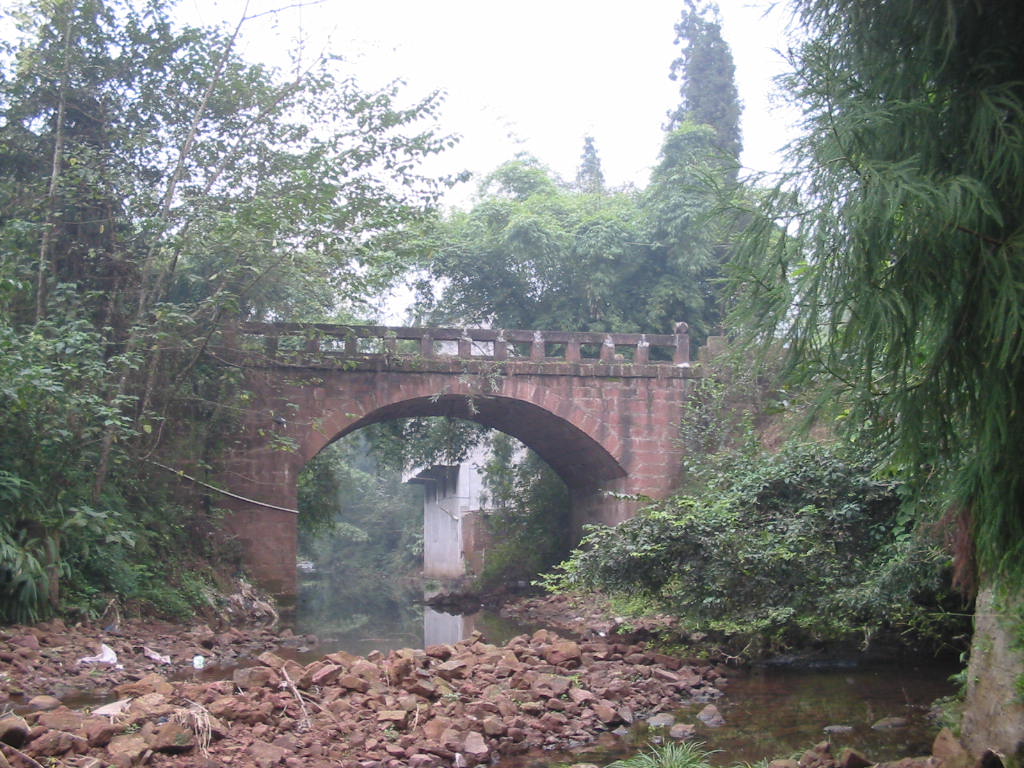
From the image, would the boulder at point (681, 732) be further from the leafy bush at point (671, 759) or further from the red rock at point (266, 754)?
the red rock at point (266, 754)

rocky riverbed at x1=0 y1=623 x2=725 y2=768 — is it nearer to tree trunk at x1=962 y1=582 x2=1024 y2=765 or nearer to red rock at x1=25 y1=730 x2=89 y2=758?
red rock at x1=25 y1=730 x2=89 y2=758

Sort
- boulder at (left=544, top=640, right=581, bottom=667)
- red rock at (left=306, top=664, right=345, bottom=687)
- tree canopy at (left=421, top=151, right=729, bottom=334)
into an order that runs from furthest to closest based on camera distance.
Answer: tree canopy at (left=421, top=151, right=729, bottom=334), boulder at (left=544, top=640, right=581, bottom=667), red rock at (left=306, top=664, right=345, bottom=687)

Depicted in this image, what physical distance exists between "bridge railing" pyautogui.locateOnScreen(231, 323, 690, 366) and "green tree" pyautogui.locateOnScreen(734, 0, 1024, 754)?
1027 centimetres

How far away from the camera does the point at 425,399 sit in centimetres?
1521

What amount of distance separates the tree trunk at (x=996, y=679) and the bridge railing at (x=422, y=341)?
999 centimetres

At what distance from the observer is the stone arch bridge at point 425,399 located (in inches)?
563

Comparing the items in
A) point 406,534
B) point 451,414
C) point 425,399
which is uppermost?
point 425,399

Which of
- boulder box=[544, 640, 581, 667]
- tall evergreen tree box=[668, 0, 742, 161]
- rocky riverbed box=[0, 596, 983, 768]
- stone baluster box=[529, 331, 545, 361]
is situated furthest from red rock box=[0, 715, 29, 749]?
tall evergreen tree box=[668, 0, 742, 161]

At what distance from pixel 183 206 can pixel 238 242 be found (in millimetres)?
956

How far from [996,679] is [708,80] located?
2138cm

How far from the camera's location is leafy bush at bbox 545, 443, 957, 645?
26.4 ft

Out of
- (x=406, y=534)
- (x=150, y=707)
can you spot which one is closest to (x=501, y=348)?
(x=150, y=707)

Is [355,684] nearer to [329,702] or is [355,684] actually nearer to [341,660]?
[329,702]

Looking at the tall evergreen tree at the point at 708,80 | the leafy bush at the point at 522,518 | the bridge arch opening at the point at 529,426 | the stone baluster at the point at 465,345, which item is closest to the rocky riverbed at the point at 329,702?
the bridge arch opening at the point at 529,426
